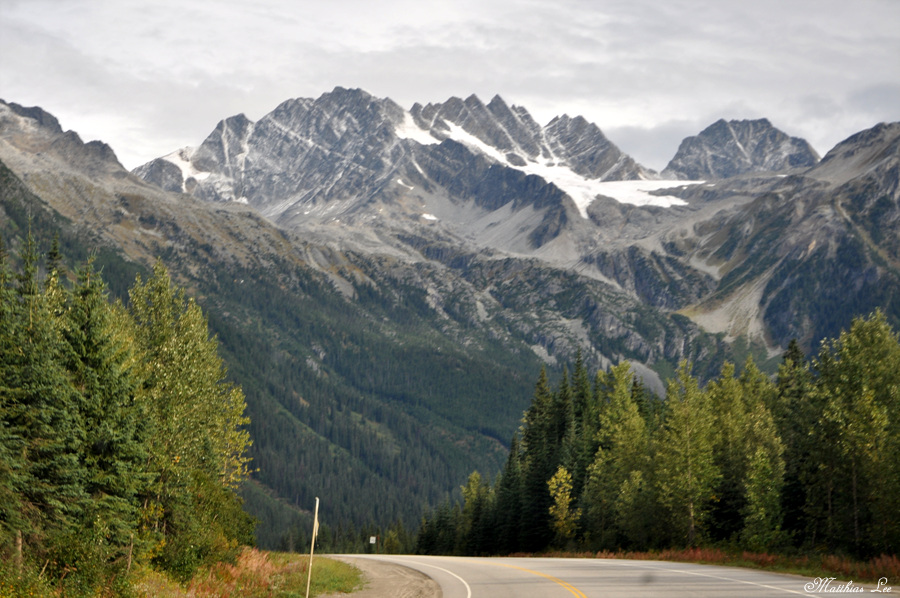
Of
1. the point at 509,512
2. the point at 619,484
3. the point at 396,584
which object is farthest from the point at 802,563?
the point at 509,512

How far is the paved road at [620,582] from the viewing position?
26359 mm

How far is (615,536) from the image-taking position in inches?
2618

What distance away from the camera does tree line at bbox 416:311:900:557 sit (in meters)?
44.0

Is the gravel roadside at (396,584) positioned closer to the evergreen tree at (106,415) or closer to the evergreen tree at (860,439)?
the evergreen tree at (106,415)

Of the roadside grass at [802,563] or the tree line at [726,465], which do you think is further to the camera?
the tree line at [726,465]

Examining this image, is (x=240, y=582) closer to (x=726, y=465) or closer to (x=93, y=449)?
(x=93, y=449)

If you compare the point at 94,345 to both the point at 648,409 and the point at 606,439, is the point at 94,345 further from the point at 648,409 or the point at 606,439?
the point at 648,409

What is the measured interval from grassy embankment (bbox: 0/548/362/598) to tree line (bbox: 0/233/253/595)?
0.92 metres

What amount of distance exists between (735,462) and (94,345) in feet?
151

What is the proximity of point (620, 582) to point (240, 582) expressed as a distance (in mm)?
16097

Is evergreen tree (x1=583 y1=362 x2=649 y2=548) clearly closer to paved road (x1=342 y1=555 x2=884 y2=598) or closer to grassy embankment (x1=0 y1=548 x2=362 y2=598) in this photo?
paved road (x1=342 y1=555 x2=884 y2=598)

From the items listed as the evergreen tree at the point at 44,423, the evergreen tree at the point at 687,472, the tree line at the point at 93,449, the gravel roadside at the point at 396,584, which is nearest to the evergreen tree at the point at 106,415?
the tree line at the point at 93,449

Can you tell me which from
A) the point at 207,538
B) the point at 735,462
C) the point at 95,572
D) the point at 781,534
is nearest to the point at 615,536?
the point at 735,462

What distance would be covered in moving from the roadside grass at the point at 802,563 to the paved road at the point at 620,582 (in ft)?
7.26
